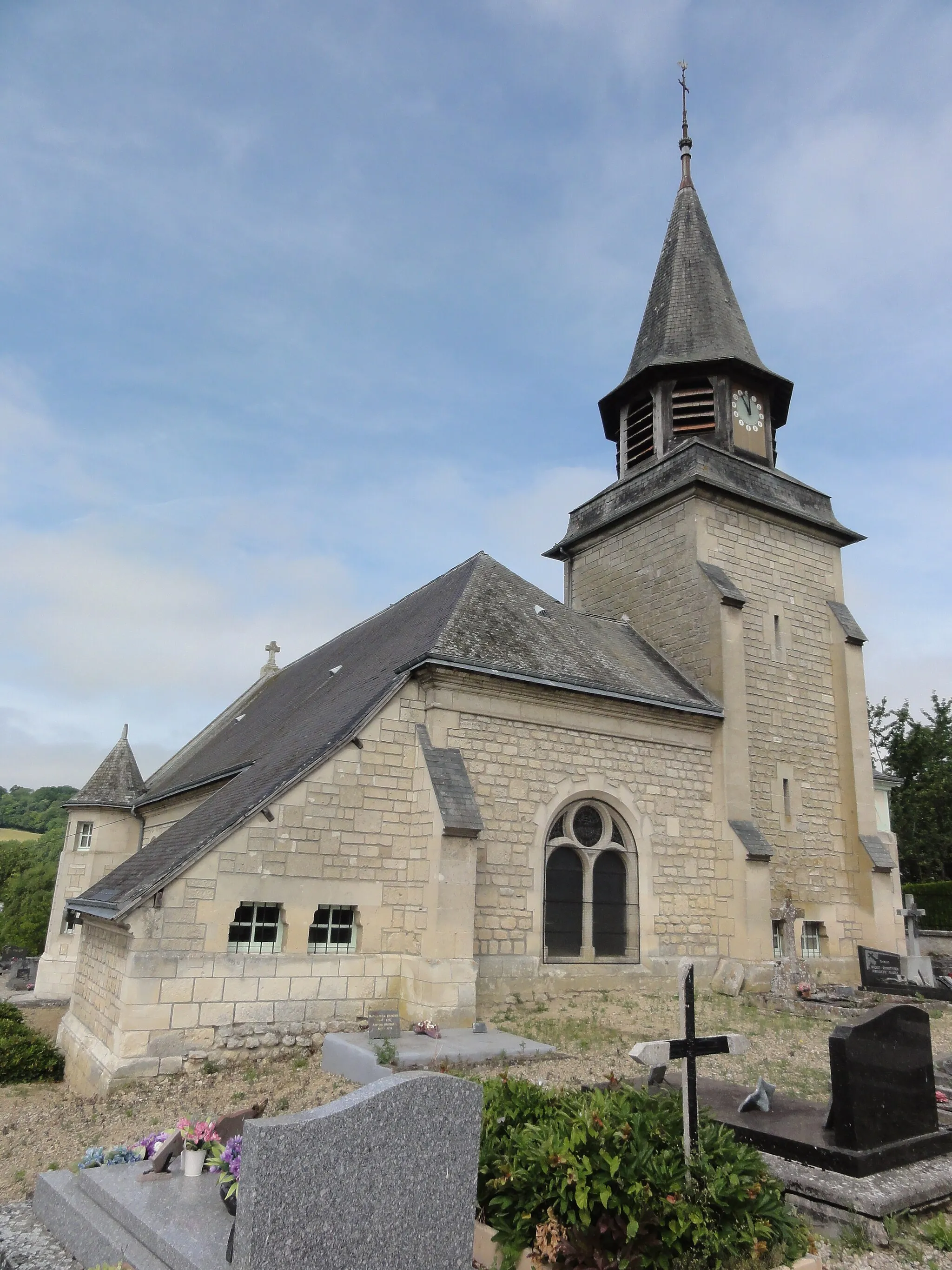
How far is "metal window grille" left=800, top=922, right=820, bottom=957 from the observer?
1598 cm

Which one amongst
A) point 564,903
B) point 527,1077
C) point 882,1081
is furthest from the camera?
point 564,903

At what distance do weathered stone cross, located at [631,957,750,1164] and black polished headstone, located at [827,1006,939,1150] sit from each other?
73 centimetres

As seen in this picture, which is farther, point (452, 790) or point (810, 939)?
point (810, 939)

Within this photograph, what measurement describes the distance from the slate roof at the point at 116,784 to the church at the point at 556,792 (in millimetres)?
111

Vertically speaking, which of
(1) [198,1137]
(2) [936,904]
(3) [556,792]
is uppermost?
(3) [556,792]

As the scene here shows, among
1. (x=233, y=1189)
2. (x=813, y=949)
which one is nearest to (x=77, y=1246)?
(x=233, y=1189)

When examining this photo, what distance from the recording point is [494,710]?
13.1 meters

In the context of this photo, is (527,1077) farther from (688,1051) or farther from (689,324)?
(689,324)

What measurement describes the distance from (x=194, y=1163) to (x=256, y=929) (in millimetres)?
5826

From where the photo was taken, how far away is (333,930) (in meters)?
11.3

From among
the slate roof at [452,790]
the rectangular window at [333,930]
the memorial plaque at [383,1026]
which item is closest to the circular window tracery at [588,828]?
the slate roof at [452,790]

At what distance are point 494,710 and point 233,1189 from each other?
893 cm

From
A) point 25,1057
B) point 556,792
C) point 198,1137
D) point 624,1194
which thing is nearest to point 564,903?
point 556,792

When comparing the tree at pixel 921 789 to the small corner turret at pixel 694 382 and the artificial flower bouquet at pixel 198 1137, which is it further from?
the artificial flower bouquet at pixel 198 1137
